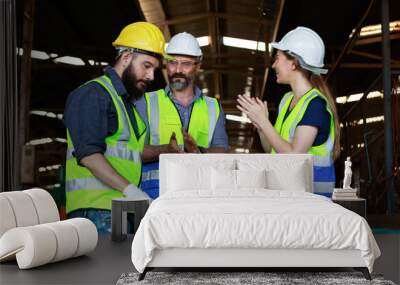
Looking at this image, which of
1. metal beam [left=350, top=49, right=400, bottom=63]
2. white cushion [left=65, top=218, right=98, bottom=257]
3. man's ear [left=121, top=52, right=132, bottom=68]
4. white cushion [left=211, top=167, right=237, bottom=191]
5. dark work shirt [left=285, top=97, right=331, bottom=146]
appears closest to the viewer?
white cushion [left=65, top=218, right=98, bottom=257]

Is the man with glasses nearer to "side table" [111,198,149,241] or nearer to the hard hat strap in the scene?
the hard hat strap

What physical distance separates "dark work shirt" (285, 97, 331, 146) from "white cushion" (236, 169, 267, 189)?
0.89 m

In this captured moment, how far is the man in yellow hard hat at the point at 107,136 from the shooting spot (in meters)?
5.96

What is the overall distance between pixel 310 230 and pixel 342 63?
3.05m

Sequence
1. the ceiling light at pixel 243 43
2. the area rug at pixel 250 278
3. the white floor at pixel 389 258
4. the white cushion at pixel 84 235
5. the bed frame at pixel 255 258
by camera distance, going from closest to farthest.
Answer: the area rug at pixel 250 278
the bed frame at pixel 255 258
the white floor at pixel 389 258
the white cushion at pixel 84 235
the ceiling light at pixel 243 43

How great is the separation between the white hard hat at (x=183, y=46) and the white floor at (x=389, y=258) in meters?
2.61

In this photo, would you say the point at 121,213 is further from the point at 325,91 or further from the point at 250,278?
the point at 325,91

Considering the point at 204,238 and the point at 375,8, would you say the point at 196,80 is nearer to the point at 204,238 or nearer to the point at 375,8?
the point at 375,8

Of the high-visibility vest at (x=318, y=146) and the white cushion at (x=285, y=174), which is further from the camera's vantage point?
the high-visibility vest at (x=318, y=146)

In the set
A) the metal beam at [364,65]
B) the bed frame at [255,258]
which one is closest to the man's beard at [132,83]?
the metal beam at [364,65]

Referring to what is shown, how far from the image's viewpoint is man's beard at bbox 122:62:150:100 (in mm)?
6098

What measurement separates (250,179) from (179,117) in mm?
1178

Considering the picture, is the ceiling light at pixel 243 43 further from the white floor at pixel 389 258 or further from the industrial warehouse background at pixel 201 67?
the white floor at pixel 389 258

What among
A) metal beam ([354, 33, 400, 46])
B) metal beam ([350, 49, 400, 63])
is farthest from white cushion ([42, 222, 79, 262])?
metal beam ([354, 33, 400, 46])
